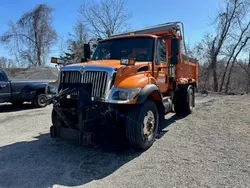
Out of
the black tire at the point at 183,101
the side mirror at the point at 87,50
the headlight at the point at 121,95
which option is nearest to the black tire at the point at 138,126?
the headlight at the point at 121,95

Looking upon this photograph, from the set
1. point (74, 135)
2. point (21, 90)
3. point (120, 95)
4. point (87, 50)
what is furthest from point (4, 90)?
Result: point (120, 95)

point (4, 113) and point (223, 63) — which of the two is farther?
point (223, 63)

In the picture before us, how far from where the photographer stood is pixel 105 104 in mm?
4336

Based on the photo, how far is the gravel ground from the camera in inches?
143

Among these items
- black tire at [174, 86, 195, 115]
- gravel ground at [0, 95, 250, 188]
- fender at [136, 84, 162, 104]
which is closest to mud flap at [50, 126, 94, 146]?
gravel ground at [0, 95, 250, 188]

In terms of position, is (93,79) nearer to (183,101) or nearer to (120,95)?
(120,95)

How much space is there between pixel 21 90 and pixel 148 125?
6.91 m

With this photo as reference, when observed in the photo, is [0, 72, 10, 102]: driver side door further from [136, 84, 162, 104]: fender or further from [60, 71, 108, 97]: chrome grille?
[136, 84, 162, 104]: fender

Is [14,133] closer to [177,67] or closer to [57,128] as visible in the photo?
[57,128]

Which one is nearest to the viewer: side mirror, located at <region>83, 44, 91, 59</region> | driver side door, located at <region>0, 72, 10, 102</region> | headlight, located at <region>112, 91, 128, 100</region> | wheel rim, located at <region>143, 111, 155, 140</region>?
headlight, located at <region>112, 91, 128, 100</region>

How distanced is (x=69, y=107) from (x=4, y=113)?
20.5 feet

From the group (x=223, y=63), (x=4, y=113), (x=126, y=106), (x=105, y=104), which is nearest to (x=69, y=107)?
(x=105, y=104)

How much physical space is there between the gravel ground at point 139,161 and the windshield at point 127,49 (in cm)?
204

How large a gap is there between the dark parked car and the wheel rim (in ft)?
17.3
